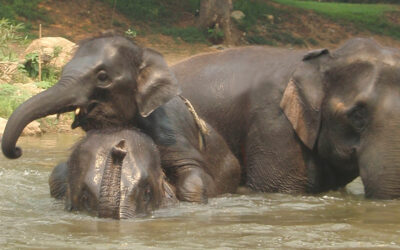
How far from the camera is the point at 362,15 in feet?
111

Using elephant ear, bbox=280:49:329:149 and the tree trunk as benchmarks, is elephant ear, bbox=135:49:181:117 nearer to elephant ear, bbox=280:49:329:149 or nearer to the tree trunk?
elephant ear, bbox=280:49:329:149

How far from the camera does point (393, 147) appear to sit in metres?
8.30

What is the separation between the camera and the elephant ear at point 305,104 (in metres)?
8.95

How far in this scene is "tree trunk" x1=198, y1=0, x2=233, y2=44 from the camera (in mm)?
26609

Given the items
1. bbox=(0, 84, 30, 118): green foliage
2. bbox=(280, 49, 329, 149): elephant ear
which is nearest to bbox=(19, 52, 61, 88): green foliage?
bbox=(0, 84, 30, 118): green foliage

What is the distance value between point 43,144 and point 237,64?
4.12 meters

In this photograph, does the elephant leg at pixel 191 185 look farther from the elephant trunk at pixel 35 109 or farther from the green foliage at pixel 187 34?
the green foliage at pixel 187 34

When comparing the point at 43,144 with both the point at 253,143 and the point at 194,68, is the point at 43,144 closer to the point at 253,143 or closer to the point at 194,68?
the point at 194,68

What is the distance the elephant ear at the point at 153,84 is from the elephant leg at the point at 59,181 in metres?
0.85

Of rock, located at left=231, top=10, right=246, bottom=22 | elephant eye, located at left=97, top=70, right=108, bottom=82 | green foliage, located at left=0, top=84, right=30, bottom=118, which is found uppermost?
elephant eye, located at left=97, top=70, right=108, bottom=82

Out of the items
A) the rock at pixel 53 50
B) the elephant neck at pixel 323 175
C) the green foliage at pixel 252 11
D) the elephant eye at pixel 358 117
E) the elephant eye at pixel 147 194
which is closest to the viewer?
the elephant eye at pixel 147 194

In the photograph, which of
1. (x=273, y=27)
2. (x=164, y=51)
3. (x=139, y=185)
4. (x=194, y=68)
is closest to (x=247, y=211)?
(x=139, y=185)

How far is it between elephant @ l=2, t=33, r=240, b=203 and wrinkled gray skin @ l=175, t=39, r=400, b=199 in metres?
0.80

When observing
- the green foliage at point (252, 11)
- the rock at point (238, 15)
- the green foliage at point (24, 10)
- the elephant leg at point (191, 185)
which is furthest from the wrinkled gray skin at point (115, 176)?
the rock at point (238, 15)
